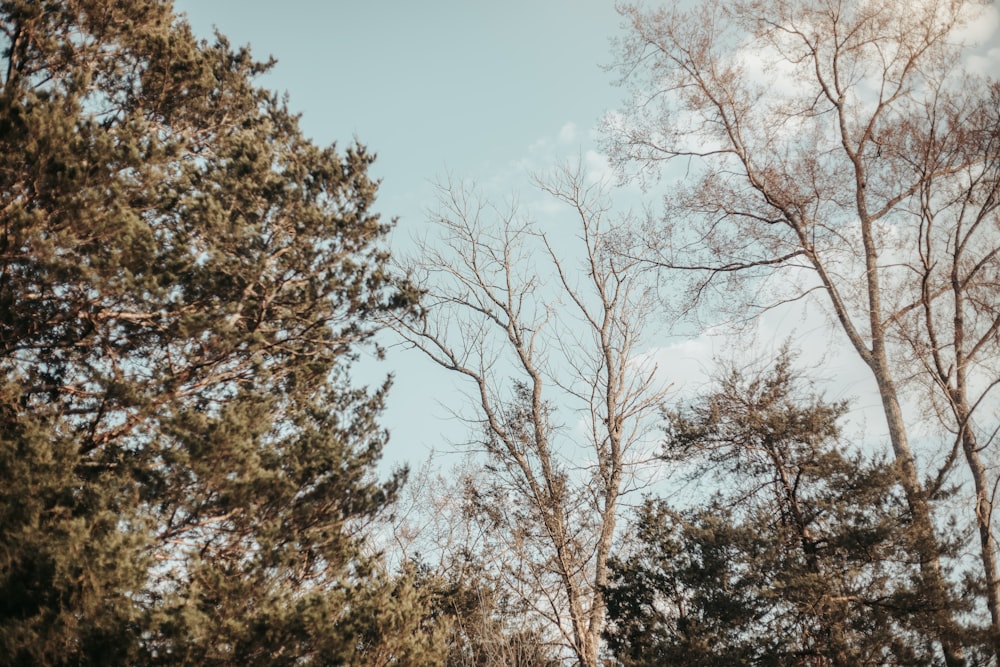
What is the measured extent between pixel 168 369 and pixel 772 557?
657 centimetres

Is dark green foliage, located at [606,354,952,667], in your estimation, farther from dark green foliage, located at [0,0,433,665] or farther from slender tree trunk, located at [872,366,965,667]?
dark green foliage, located at [0,0,433,665]

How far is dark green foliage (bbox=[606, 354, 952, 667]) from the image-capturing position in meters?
6.74

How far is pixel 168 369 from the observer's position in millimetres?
6680

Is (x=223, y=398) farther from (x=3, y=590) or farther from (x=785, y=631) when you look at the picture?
(x=785, y=631)

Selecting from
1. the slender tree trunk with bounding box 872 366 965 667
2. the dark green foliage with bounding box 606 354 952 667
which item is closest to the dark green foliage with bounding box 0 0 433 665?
the dark green foliage with bounding box 606 354 952 667

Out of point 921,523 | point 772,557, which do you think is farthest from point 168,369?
point 921,523

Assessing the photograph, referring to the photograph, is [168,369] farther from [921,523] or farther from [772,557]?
[921,523]

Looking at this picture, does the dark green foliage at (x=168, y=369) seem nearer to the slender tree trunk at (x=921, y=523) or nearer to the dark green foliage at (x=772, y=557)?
the dark green foliage at (x=772, y=557)

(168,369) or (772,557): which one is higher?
A: (168,369)

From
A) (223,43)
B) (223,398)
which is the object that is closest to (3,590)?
(223,398)

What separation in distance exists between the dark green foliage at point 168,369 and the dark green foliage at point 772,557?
3.41 m

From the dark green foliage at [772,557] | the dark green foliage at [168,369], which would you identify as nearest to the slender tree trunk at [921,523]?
→ the dark green foliage at [772,557]

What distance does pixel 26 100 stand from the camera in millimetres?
6055

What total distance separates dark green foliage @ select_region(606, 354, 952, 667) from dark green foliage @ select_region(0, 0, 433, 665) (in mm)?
3413
